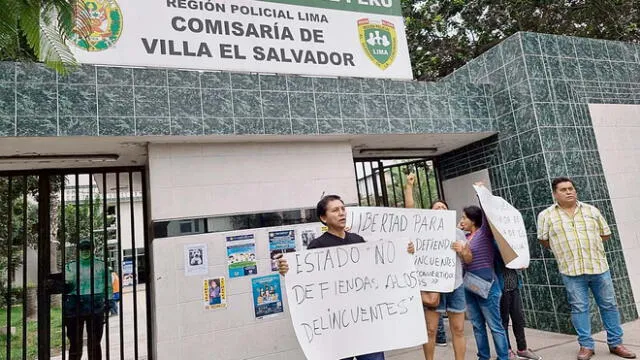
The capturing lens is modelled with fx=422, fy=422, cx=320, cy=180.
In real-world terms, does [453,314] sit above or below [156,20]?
below

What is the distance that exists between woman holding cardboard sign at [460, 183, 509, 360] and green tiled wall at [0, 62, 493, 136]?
1.63 metres

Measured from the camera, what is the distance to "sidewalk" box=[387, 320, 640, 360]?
3877 mm

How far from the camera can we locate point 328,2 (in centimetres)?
500

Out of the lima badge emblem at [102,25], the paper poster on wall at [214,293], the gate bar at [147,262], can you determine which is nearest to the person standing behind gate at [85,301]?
the gate bar at [147,262]

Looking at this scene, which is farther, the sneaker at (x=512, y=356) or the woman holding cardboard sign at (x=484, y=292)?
the sneaker at (x=512, y=356)

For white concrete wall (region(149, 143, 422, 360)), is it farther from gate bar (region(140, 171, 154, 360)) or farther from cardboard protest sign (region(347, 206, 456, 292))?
cardboard protest sign (region(347, 206, 456, 292))

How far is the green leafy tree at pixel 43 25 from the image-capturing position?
1897 millimetres

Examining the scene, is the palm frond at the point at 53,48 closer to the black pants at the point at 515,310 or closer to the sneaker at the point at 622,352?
the black pants at the point at 515,310

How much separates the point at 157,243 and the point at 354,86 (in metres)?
2.62

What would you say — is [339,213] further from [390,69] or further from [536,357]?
[390,69]

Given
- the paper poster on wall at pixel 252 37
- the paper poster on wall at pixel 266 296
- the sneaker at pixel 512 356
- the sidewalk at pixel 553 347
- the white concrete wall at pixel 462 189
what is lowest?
the sidewalk at pixel 553 347

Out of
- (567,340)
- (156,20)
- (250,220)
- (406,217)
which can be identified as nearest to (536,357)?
(567,340)

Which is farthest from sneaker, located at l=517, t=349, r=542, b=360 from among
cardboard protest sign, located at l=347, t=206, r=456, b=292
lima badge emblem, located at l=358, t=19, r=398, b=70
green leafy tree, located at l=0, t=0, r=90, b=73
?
green leafy tree, located at l=0, t=0, r=90, b=73

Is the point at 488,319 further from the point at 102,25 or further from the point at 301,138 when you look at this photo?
the point at 102,25
